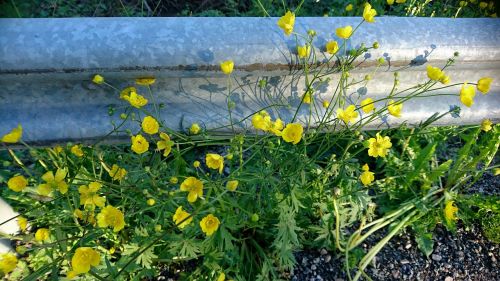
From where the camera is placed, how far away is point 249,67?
4.54 ft

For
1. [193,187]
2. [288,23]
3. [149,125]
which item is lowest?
[193,187]

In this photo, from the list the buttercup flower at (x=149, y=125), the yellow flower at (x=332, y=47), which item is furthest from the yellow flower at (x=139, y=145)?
the yellow flower at (x=332, y=47)

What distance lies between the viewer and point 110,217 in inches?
55.5

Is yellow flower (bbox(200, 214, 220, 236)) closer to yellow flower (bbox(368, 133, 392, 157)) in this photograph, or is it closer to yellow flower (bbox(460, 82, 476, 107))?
yellow flower (bbox(368, 133, 392, 157))

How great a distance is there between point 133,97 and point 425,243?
150 centimetres

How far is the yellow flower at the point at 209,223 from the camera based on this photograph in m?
1.43

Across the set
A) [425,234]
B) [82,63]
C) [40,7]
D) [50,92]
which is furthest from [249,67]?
[40,7]

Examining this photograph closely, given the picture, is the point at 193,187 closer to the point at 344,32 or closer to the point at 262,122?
the point at 262,122

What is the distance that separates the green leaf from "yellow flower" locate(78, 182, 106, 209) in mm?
1450

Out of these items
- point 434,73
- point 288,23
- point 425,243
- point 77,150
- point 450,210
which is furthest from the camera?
point 425,243

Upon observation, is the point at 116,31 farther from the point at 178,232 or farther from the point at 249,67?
the point at 178,232

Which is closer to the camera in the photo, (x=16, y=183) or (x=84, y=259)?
(x=84, y=259)

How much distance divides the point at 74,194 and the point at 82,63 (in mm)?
543

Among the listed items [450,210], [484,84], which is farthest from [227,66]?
[450,210]
